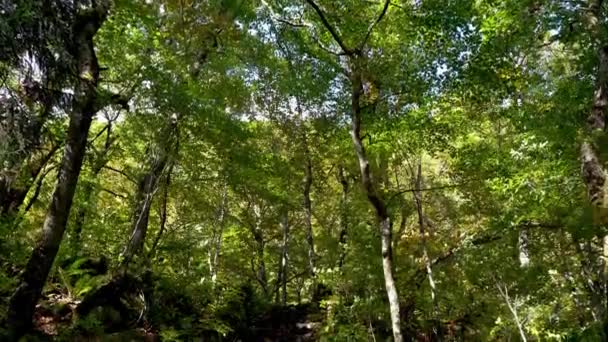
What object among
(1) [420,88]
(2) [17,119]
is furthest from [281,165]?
(2) [17,119]

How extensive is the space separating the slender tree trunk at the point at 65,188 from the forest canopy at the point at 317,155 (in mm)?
24

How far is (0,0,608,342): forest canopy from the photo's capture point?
7352mm

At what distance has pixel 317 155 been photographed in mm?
15414

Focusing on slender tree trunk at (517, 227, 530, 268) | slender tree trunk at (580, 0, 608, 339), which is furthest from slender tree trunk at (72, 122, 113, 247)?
slender tree trunk at (517, 227, 530, 268)

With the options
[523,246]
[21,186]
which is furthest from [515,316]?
[21,186]

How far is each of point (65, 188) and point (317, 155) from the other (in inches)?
357

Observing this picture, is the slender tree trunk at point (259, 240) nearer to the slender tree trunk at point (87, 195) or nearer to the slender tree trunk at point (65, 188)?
the slender tree trunk at point (87, 195)

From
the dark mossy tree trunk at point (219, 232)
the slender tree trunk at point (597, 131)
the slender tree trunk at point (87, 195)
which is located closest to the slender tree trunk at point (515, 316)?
the slender tree trunk at point (597, 131)

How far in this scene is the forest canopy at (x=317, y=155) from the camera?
7352 millimetres

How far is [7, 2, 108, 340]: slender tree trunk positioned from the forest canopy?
24 mm

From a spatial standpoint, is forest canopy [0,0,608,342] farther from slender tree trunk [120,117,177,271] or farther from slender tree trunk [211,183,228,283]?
slender tree trunk [211,183,228,283]

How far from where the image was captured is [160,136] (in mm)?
10117

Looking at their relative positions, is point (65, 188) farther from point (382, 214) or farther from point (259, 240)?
point (259, 240)

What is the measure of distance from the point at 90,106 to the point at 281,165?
7.26 metres
